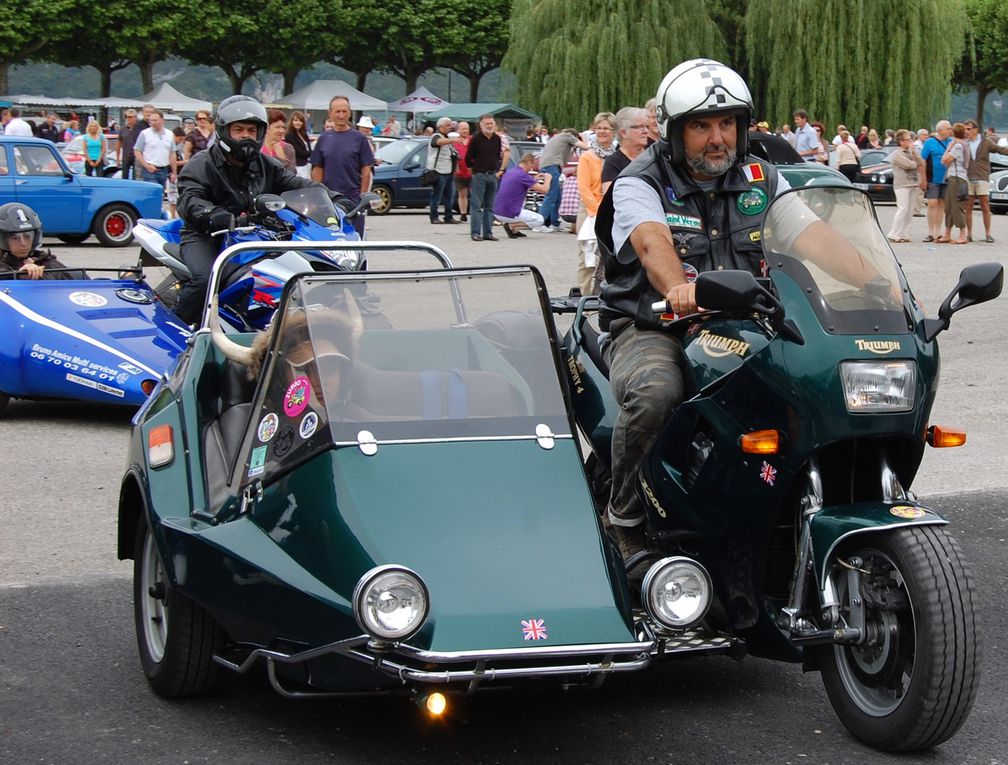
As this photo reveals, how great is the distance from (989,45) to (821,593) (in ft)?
275

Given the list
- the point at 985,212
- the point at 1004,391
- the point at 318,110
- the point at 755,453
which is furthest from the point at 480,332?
the point at 318,110

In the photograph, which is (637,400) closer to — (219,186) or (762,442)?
(762,442)

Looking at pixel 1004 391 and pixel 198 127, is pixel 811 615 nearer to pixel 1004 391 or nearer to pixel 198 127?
pixel 1004 391

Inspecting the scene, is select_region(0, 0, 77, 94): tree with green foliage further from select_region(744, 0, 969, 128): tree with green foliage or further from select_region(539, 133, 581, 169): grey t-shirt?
select_region(539, 133, 581, 169): grey t-shirt

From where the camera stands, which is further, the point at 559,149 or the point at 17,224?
the point at 559,149

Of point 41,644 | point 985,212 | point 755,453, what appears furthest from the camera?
point 985,212

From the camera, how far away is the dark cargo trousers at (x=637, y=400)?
4.51 metres

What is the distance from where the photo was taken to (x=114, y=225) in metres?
21.0

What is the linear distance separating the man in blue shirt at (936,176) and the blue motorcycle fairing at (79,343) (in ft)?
53.9

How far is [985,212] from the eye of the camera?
2353cm

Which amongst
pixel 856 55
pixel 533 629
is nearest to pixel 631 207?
pixel 533 629

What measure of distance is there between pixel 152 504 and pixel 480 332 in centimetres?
114

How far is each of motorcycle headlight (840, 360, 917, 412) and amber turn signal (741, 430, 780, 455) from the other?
0.23 m

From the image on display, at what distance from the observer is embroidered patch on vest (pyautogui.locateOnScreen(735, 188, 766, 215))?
16.2ft
